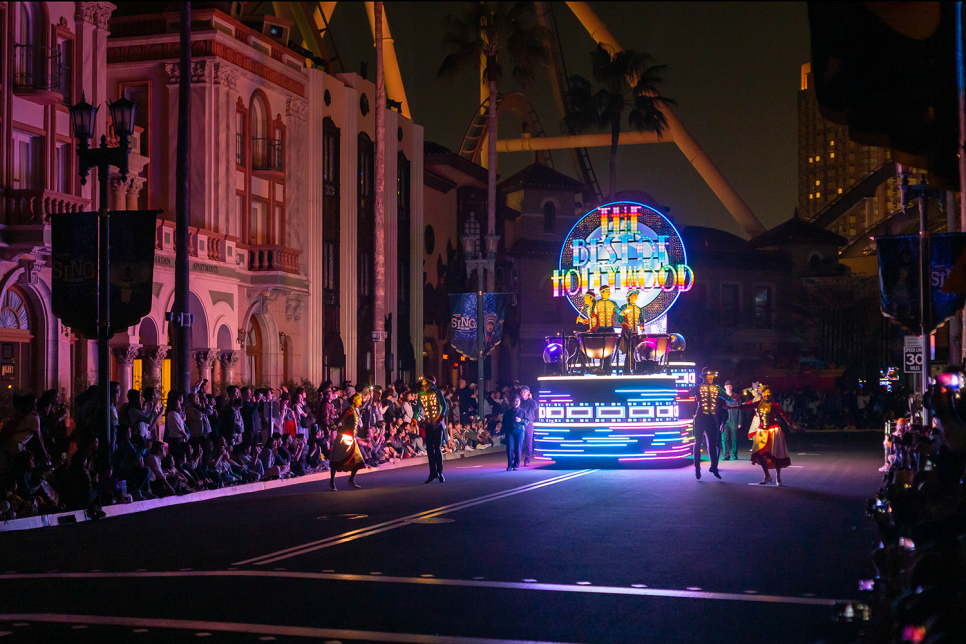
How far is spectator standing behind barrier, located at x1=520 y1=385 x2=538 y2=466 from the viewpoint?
83.0 ft

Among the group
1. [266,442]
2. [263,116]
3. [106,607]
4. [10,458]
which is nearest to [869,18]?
[106,607]

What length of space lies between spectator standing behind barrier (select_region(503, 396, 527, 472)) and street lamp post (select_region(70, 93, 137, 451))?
359 inches

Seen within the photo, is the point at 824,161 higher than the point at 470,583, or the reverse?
the point at 824,161

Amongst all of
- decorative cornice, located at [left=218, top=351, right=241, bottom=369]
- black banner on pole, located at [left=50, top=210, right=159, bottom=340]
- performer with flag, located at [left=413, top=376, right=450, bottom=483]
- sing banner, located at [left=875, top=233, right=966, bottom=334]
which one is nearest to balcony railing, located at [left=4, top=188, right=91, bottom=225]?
black banner on pole, located at [left=50, top=210, right=159, bottom=340]

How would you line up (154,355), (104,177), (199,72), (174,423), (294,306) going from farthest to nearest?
(294,306)
(199,72)
(154,355)
(174,423)
(104,177)

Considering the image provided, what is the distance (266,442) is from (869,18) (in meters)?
19.6

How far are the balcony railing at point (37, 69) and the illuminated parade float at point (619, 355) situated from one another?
1318 cm

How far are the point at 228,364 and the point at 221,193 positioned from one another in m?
5.01

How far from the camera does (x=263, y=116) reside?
3641 cm

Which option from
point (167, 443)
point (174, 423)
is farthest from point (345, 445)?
point (167, 443)

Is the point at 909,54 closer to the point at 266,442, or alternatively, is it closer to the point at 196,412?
the point at 196,412

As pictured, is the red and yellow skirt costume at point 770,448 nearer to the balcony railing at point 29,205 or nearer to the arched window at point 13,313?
the balcony railing at point 29,205

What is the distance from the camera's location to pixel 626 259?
32531mm

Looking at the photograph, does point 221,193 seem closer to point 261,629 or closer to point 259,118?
point 259,118
